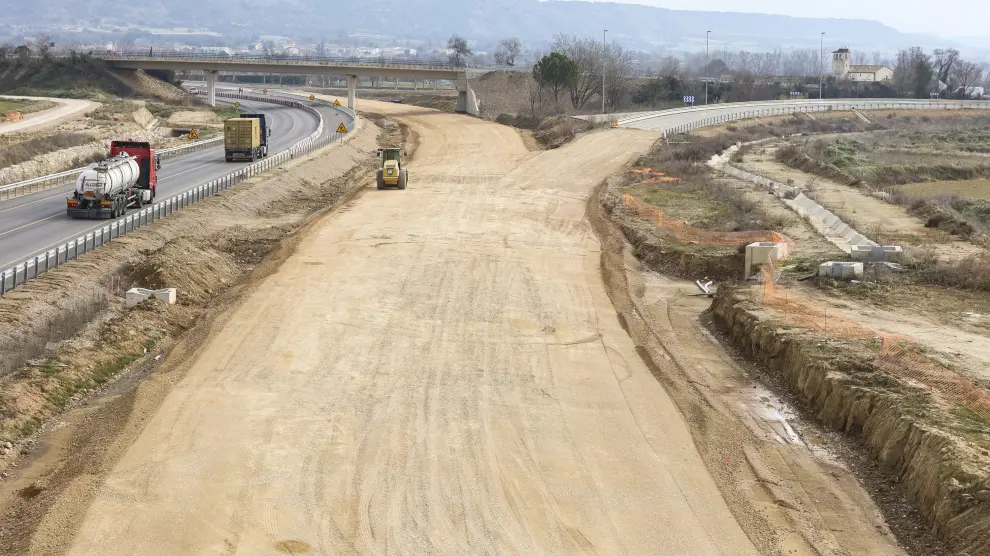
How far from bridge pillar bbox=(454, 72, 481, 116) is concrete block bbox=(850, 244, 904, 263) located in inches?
3224

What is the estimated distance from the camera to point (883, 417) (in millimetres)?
23000

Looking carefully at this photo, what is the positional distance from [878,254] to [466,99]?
280 feet

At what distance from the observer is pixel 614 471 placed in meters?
21.6

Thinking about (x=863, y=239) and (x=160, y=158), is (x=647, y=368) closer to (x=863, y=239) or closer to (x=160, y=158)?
(x=863, y=239)

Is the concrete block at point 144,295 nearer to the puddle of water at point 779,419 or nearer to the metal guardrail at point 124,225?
the metal guardrail at point 124,225

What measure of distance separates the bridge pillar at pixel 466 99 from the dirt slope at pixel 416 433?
78445 mm

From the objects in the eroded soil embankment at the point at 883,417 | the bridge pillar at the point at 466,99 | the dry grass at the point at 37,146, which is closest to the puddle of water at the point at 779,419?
the eroded soil embankment at the point at 883,417

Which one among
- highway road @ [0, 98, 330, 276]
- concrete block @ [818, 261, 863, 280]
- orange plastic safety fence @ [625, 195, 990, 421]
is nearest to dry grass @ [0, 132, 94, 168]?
highway road @ [0, 98, 330, 276]

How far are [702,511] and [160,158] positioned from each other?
193 feet

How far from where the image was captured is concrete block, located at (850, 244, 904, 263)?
122ft

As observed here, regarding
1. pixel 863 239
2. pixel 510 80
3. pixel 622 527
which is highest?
pixel 510 80

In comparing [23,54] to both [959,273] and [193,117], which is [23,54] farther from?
[959,273]

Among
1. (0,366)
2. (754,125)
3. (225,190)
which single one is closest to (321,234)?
(225,190)

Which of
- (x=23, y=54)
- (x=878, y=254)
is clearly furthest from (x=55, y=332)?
(x=23, y=54)
